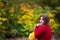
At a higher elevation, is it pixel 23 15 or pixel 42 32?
pixel 23 15

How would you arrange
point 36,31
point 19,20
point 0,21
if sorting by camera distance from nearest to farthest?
point 36,31 < point 0,21 < point 19,20

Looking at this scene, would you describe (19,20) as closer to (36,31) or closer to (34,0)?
(34,0)

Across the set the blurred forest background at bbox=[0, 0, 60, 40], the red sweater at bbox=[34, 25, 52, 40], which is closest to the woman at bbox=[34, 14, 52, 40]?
the red sweater at bbox=[34, 25, 52, 40]

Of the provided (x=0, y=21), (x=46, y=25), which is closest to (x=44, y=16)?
(x=46, y=25)

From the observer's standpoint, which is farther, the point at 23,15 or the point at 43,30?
the point at 23,15

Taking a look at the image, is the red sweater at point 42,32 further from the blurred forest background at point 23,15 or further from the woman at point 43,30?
the blurred forest background at point 23,15

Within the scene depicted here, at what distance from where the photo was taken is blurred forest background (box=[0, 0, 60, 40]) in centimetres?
1152

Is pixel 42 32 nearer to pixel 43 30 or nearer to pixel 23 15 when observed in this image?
pixel 43 30

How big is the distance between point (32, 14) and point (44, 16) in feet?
20.5

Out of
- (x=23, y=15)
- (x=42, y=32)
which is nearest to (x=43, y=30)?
(x=42, y=32)

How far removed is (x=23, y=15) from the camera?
1269 cm

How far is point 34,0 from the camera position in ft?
42.7

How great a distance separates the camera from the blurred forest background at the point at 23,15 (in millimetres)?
11516

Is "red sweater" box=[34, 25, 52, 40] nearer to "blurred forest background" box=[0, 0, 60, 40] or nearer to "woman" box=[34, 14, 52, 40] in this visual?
"woman" box=[34, 14, 52, 40]
